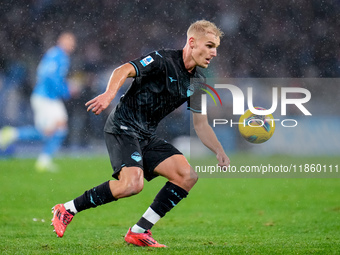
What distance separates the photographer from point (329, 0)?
59.5 ft

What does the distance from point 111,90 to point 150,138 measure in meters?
Result: 0.83

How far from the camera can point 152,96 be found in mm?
4793

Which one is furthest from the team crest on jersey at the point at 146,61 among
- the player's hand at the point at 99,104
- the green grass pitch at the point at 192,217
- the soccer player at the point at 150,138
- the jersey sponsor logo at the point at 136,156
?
the green grass pitch at the point at 192,217

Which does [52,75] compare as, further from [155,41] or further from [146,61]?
[146,61]

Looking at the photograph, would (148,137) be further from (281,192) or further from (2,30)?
(2,30)

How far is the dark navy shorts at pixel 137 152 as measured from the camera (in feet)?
15.0

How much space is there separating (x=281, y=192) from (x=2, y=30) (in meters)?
10.3

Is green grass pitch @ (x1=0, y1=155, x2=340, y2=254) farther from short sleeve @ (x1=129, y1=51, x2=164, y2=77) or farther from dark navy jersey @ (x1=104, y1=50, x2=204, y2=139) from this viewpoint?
short sleeve @ (x1=129, y1=51, x2=164, y2=77)

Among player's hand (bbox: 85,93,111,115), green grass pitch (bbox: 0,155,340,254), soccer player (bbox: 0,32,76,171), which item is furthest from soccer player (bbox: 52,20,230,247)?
soccer player (bbox: 0,32,76,171)

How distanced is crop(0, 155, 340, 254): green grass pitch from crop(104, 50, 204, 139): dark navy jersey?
97cm

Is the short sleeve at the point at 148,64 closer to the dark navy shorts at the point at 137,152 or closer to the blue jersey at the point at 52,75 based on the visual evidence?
the dark navy shorts at the point at 137,152

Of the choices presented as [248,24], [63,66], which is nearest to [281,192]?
[63,66]

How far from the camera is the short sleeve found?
14.8 ft

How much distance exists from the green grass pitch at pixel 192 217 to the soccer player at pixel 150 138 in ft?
1.05
